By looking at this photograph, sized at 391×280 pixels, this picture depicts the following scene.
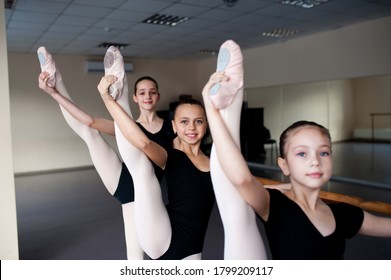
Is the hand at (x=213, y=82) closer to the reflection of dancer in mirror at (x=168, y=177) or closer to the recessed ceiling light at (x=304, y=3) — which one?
the reflection of dancer in mirror at (x=168, y=177)

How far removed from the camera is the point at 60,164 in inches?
329

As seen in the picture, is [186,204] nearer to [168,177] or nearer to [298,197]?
[168,177]

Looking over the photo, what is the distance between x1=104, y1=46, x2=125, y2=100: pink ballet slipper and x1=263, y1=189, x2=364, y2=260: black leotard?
61cm

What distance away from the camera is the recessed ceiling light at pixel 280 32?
21.0ft

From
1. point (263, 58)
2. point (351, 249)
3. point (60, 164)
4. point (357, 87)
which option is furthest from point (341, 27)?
point (60, 164)

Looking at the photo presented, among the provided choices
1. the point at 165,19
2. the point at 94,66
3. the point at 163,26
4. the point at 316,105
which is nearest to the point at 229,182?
the point at 165,19

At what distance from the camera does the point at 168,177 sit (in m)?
1.34

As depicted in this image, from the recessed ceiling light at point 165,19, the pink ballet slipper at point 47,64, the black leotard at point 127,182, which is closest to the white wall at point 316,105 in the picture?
the recessed ceiling light at point 165,19

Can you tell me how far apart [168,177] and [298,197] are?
1.67 feet

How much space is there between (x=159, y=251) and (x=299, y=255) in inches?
20.2

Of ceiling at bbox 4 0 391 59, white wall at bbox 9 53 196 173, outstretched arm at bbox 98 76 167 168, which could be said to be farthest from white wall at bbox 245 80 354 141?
outstretched arm at bbox 98 76 167 168

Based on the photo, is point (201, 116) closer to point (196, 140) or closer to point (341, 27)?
point (196, 140)

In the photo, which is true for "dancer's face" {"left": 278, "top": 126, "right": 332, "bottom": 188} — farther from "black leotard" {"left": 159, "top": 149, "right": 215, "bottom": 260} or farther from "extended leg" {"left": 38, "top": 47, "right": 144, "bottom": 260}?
"extended leg" {"left": 38, "top": 47, "right": 144, "bottom": 260}

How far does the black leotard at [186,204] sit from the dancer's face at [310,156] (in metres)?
0.40
